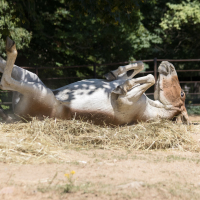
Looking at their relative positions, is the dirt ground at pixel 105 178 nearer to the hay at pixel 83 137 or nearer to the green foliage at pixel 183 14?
the hay at pixel 83 137

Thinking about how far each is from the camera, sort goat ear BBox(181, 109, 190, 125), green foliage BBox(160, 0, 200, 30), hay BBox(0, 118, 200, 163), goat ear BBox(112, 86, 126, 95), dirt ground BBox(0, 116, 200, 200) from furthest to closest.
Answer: green foliage BBox(160, 0, 200, 30), goat ear BBox(181, 109, 190, 125), goat ear BBox(112, 86, 126, 95), hay BBox(0, 118, 200, 163), dirt ground BBox(0, 116, 200, 200)

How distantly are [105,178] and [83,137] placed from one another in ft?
4.65

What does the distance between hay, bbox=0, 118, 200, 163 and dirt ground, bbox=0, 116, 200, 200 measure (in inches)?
11.8

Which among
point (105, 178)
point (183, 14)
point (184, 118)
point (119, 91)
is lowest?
point (184, 118)

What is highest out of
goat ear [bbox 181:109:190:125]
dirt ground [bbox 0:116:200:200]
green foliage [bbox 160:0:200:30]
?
green foliage [bbox 160:0:200:30]

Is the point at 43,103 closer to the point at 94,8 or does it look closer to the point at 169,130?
the point at 169,130

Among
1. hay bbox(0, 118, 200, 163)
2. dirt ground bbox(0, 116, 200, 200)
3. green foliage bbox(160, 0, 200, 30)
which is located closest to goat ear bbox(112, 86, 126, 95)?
hay bbox(0, 118, 200, 163)

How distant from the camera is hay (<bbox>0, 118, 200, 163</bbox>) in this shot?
3.37m

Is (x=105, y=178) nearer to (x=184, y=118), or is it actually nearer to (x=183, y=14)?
(x=184, y=118)

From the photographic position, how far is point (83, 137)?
12.8ft

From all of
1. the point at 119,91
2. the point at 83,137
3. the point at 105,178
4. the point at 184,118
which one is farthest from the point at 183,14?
the point at 105,178

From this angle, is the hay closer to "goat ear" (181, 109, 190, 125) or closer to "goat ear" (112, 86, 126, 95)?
"goat ear" (112, 86, 126, 95)

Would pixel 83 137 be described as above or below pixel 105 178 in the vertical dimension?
below

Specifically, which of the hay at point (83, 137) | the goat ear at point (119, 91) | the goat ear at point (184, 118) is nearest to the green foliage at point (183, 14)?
the goat ear at point (184, 118)
